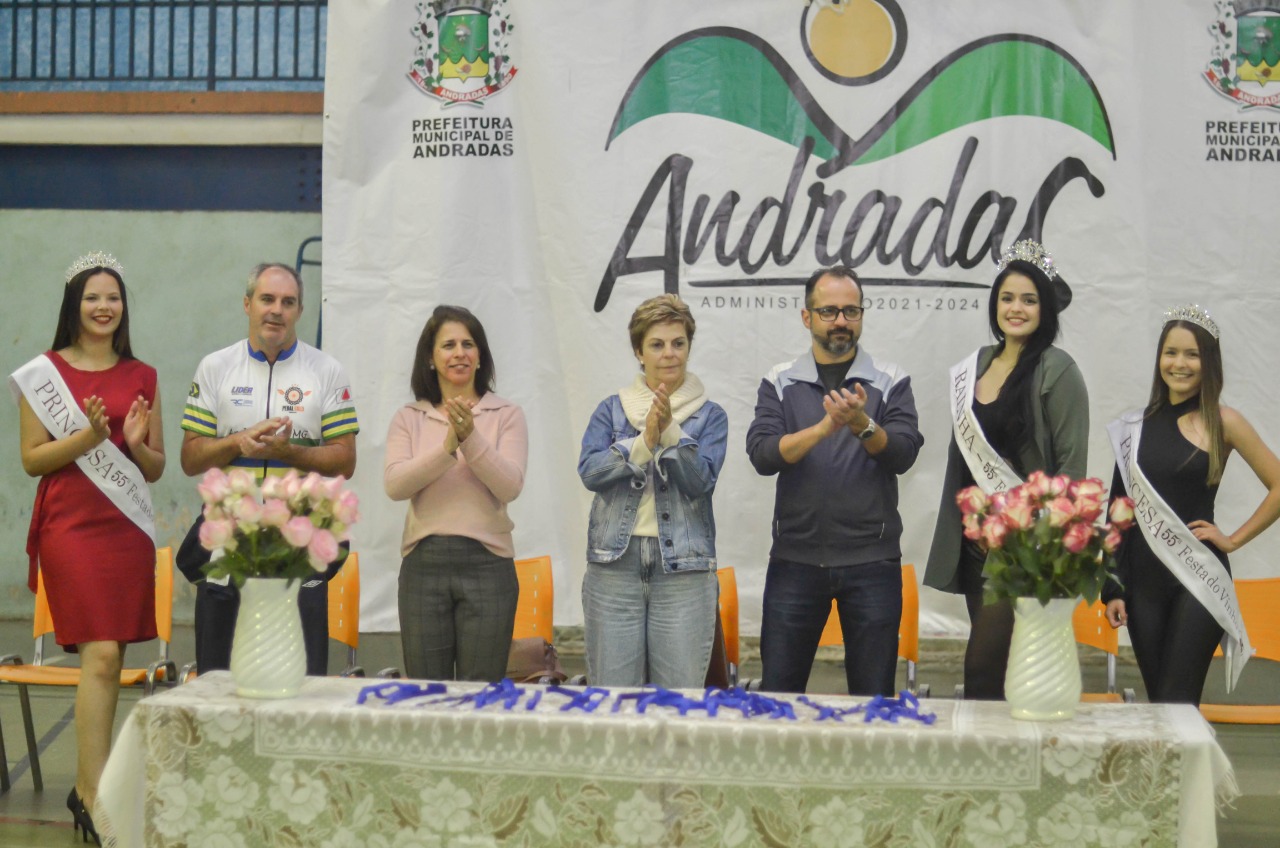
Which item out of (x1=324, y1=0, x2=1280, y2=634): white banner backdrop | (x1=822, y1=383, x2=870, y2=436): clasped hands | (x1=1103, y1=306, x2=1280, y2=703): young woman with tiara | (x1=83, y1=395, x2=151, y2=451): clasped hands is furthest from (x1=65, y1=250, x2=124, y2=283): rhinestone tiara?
(x1=1103, y1=306, x2=1280, y2=703): young woman with tiara

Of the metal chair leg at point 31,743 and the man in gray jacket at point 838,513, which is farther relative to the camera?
the metal chair leg at point 31,743

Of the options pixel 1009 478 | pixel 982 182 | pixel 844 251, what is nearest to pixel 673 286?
pixel 844 251

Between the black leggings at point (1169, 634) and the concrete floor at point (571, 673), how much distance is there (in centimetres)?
44

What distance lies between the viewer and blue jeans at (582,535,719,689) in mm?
3006

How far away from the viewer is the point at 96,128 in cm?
552

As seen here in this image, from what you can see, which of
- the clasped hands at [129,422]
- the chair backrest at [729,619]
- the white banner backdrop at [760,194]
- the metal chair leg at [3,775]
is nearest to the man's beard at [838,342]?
the chair backrest at [729,619]

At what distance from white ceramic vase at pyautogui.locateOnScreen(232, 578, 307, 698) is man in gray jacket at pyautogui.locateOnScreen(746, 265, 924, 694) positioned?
45.2 inches

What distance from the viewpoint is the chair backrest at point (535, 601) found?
366 cm

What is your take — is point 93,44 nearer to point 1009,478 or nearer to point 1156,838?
point 1009,478

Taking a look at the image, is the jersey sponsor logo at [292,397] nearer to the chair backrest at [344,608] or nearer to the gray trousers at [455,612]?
the gray trousers at [455,612]

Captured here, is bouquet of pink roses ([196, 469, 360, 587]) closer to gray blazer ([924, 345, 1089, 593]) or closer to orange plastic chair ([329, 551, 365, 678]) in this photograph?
orange plastic chair ([329, 551, 365, 678])

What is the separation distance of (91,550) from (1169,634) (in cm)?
256

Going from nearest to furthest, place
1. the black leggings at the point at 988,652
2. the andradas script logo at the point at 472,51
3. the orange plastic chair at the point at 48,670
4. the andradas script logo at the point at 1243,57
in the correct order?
1. the black leggings at the point at 988,652
2. the orange plastic chair at the point at 48,670
3. the andradas script logo at the point at 1243,57
4. the andradas script logo at the point at 472,51

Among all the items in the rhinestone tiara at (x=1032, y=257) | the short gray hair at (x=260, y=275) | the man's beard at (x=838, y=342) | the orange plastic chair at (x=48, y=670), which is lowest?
the orange plastic chair at (x=48, y=670)
